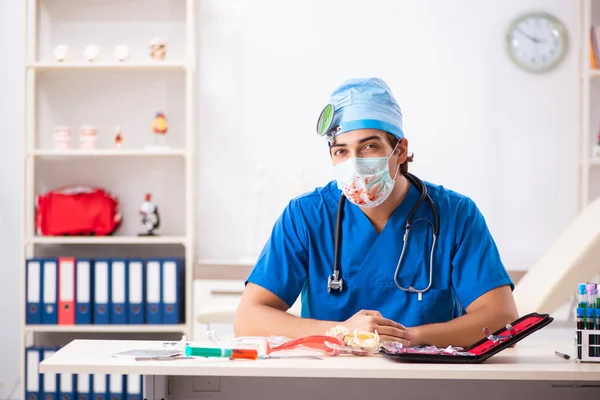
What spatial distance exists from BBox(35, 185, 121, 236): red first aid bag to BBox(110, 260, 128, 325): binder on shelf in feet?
0.79

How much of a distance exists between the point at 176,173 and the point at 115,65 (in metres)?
0.60

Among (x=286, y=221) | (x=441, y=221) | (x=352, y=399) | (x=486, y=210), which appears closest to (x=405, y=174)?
(x=441, y=221)

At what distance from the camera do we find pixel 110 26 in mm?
3799

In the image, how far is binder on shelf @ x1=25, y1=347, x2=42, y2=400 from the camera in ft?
11.3

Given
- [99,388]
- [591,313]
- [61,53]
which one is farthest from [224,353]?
[61,53]

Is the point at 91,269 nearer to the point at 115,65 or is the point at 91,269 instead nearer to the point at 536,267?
the point at 115,65

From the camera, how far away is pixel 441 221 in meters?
1.90

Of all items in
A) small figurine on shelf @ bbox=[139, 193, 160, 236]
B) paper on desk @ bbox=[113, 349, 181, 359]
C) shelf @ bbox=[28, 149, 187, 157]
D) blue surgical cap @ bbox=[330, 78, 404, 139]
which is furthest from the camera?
small figurine on shelf @ bbox=[139, 193, 160, 236]

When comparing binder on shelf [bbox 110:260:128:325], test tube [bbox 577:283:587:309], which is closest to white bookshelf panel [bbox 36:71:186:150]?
binder on shelf [bbox 110:260:128:325]

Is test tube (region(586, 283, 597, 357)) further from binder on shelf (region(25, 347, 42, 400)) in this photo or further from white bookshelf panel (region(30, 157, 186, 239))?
binder on shelf (region(25, 347, 42, 400))

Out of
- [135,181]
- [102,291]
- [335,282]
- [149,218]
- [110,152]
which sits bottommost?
[102,291]

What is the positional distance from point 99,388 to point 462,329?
2.17 m

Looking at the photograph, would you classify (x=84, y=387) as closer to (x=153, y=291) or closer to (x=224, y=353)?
(x=153, y=291)

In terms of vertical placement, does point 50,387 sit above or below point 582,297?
below
